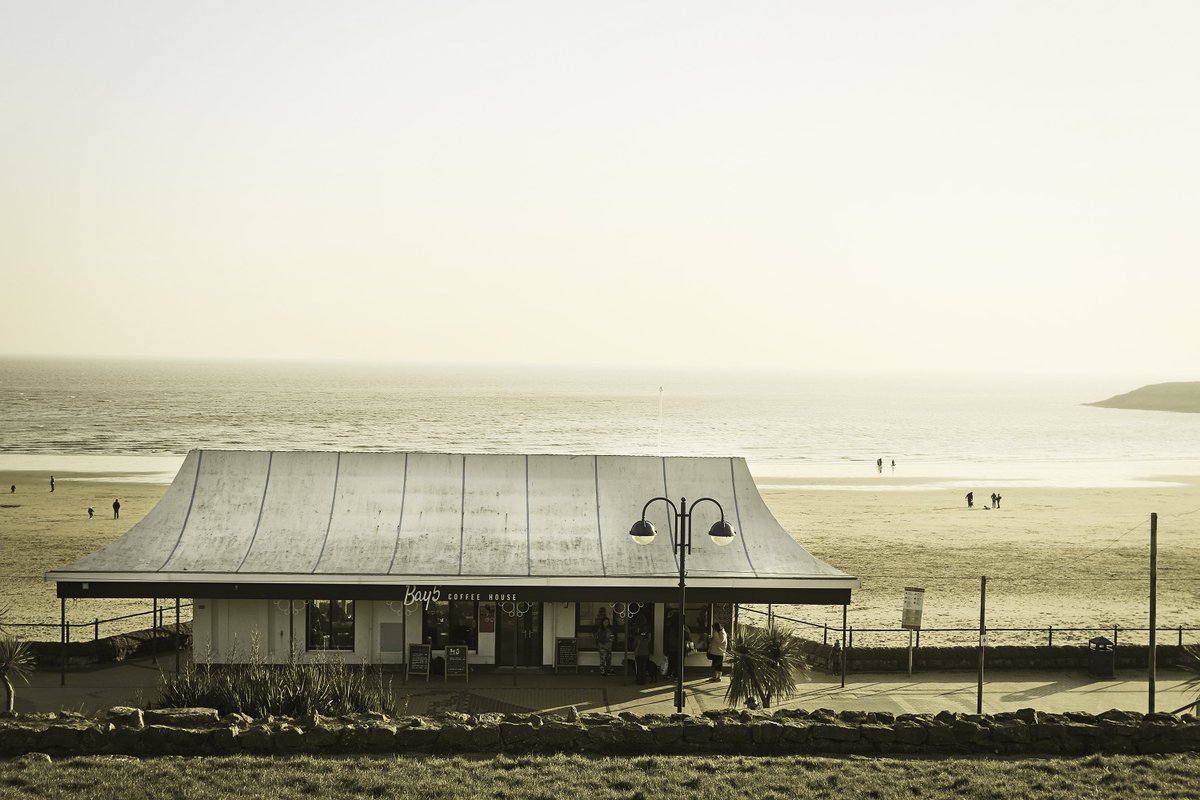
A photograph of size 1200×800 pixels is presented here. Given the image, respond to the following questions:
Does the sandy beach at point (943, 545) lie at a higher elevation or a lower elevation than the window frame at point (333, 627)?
lower

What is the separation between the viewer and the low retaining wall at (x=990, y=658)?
2244cm

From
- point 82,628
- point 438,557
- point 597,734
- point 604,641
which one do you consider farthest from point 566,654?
point 82,628

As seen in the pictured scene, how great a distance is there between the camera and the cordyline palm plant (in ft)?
61.3

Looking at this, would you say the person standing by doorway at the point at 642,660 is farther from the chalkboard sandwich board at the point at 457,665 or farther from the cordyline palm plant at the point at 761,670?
the chalkboard sandwich board at the point at 457,665

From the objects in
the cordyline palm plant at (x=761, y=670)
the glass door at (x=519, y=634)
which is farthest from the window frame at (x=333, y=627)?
the cordyline palm plant at (x=761, y=670)

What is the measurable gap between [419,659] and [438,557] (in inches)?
79.8

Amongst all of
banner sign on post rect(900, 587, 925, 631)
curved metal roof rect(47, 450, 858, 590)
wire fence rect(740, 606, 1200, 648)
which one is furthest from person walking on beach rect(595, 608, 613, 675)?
banner sign on post rect(900, 587, 925, 631)

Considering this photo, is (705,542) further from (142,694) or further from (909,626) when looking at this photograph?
(142,694)

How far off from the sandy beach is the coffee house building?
5.42 metres

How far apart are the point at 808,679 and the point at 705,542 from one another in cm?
344

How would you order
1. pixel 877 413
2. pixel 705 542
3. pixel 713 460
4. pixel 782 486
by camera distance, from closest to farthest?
pixel 705 542 → pixel 713 460 → pixel 782 486 → pixel 877 413

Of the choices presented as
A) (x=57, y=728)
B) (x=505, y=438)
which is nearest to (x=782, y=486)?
(x=505, y=438)

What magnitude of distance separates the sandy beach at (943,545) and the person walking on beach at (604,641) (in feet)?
24.0

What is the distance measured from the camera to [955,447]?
11950cm
